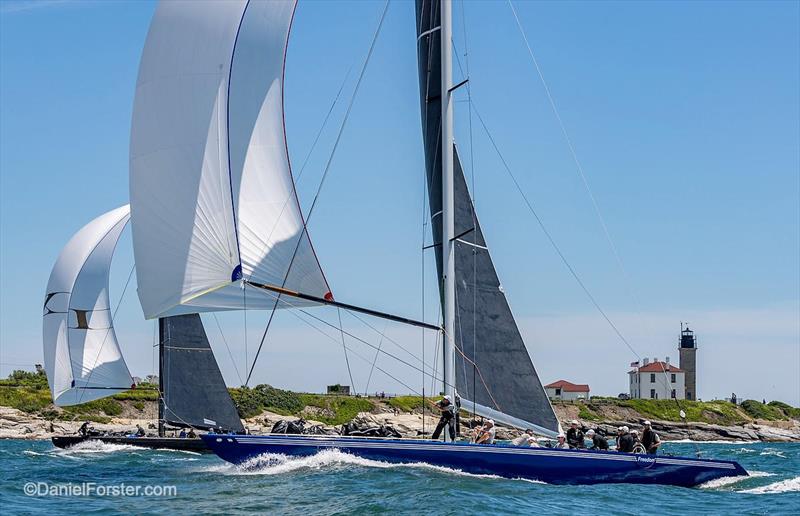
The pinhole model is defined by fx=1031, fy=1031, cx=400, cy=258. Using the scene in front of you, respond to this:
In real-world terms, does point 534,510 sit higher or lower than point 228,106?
lower

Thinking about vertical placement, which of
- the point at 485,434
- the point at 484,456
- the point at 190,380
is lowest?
the point at 484,456

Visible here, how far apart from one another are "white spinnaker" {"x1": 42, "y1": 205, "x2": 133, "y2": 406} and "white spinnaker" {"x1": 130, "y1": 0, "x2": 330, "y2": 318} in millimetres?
21566

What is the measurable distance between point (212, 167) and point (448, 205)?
5.94 m

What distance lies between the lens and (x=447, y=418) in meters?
24.0

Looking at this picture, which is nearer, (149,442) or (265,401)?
(149,442)

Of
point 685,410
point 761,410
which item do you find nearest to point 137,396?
point 685,410

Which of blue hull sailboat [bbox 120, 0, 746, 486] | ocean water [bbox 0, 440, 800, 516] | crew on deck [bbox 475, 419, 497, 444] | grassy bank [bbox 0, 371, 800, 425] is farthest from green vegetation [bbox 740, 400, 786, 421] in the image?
crew on deck [bbox 475, 419, 497, 444]

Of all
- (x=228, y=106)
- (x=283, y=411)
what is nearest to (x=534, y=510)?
(x=228, y=106)

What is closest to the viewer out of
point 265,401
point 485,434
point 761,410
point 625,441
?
point 485,434

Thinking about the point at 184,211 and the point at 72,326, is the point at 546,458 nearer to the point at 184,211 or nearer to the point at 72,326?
the point at 184,211

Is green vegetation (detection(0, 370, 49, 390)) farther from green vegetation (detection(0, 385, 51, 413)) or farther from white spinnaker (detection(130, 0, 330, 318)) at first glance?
white spinnaker (detection(130, 0, 330, 318))

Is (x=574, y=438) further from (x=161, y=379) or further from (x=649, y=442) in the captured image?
(x=161, y=379)

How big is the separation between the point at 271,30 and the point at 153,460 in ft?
50.7

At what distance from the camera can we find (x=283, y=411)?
6538 cm
